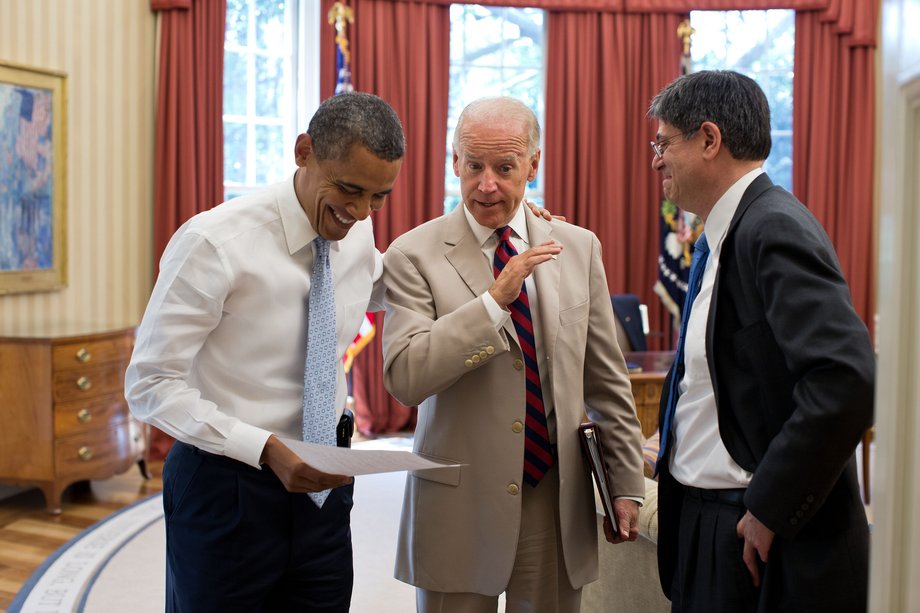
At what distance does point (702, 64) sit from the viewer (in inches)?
300

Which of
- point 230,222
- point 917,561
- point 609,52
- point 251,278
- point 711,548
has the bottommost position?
point 711,548

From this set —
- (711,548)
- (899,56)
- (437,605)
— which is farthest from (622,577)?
(899,56)

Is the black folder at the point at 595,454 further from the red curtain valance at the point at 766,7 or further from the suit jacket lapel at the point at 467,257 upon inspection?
the red curtain valance at the point at 766,7

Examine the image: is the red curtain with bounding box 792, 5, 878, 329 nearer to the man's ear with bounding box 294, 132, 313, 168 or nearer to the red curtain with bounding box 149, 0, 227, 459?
the red curtain with bounding box 149, 0, 227, 459

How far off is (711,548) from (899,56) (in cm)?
108

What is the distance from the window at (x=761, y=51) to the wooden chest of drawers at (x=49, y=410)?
17.4ft

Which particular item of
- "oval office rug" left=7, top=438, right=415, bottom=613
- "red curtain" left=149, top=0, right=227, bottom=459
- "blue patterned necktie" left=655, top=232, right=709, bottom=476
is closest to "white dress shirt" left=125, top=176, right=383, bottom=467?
"blue patterned necktie" left=655, top=232, right=709, bottom=476

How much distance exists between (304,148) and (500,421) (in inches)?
27.7

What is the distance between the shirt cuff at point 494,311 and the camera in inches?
72.4

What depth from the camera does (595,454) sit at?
1.96 meters

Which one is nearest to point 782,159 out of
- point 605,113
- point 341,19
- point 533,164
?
point 605,113

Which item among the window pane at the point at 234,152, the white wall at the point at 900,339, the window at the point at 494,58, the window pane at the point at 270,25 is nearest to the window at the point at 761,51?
the window at the point at 494,58

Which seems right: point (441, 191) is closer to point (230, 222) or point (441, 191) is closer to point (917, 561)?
point (230, 222)

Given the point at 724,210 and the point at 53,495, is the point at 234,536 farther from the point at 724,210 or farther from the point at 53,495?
the point at 53,495
